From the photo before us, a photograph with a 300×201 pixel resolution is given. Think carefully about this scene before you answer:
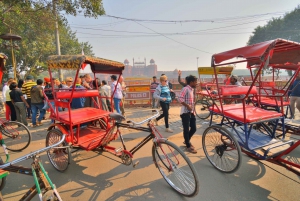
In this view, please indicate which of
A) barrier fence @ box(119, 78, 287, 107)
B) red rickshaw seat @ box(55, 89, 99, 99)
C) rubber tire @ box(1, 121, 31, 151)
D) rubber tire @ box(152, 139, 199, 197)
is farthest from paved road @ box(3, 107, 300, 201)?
barrier fence @ box(119, 78, 287, 107)

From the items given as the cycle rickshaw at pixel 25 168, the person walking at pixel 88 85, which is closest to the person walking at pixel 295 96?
the person walking at pixel 88 85

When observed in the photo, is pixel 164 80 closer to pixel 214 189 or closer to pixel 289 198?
pixel 214 189

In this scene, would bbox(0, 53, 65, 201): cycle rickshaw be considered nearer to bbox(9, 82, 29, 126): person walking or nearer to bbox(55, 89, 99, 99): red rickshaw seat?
bbox(55, 89, 99, 99): red rickshaw seat

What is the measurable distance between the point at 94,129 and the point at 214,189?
2.61 metres

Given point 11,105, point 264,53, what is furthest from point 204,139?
point 11,105

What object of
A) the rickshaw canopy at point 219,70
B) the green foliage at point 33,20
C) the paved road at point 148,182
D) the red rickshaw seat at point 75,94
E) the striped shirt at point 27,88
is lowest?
the paved road at point 148,182

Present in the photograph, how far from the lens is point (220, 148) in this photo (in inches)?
115

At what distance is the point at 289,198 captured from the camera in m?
2.21

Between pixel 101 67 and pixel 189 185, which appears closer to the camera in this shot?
pixel 189 185

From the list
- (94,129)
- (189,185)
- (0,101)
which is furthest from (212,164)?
(0,101)

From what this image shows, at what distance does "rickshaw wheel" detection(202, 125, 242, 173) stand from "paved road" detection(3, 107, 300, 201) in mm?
134

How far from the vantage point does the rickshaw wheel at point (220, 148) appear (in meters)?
2.81

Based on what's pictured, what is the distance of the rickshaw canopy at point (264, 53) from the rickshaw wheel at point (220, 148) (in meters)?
1.14

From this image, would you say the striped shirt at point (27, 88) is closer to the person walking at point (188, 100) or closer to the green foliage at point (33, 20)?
the green foliage at point (33, 20)
